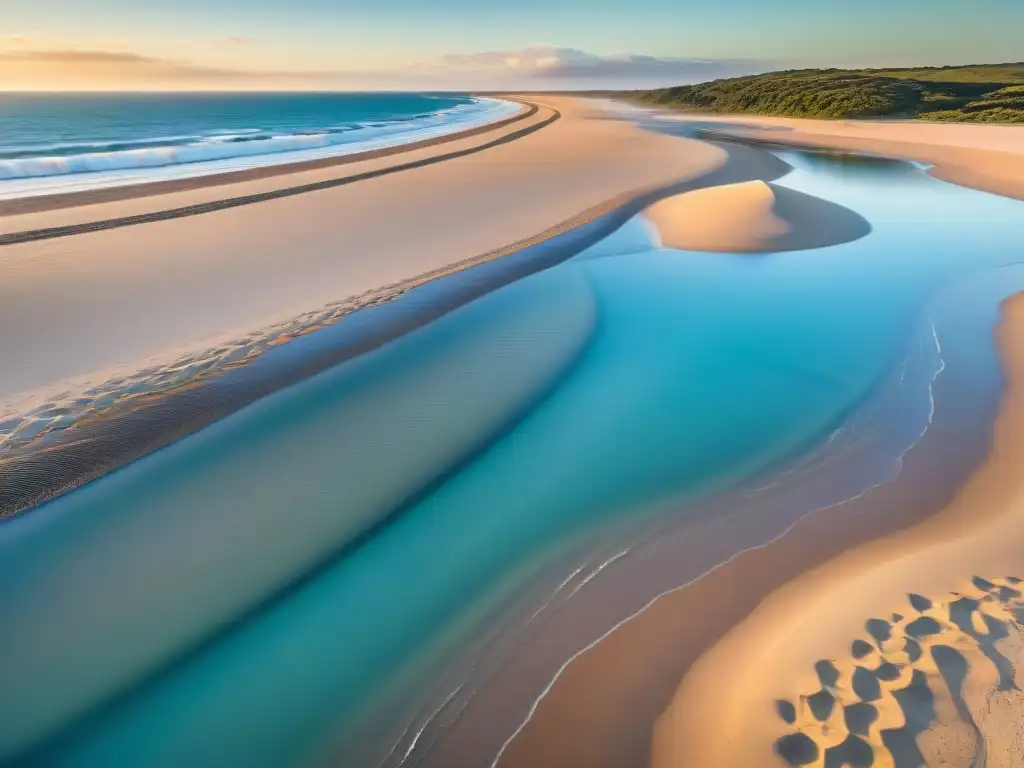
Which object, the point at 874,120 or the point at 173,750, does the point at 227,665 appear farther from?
the point at 874,120

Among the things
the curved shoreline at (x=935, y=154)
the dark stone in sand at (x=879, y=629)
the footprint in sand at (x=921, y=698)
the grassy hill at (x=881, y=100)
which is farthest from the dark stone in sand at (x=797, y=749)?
the grassy hill at (x=881, y=100)

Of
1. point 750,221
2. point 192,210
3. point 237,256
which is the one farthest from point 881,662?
point 192,210

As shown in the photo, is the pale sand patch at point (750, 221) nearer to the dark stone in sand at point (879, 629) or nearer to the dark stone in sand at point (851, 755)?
the dark stone in sand at point (879, 629)

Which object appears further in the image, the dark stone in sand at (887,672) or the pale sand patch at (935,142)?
the pale sand patch at (935,142)

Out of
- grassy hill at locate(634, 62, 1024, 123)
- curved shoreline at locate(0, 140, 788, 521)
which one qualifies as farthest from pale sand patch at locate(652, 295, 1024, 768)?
grassy hill at locate(634, 62, 1024, 123)

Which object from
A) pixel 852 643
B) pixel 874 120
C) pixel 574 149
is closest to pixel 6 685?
pixel 852 643

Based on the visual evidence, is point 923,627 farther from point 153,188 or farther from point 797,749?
point 153,188
